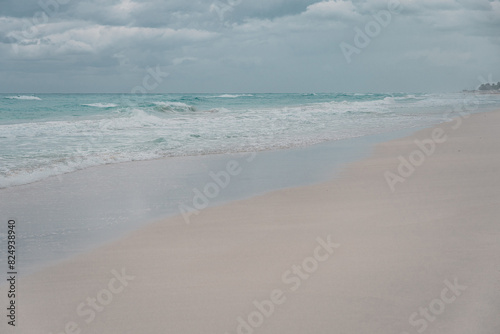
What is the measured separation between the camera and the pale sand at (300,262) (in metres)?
2.84

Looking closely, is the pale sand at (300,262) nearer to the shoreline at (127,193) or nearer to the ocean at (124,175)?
the shoreline at (127,193)

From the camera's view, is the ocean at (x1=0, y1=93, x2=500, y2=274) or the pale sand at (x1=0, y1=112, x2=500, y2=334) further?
the ocean at (x1=0, y1=93, x2=500, y2=274)

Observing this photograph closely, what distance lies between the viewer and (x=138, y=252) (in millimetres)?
4094

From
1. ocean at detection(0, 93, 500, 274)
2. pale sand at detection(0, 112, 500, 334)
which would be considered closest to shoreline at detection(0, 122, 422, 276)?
ocean at detection(0, 93, 500, 274)

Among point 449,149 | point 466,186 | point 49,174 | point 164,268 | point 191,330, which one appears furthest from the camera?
point 449,149

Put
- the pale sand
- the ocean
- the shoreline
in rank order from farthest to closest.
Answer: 1. the ocean
2. the shoreline
3. the pale sand

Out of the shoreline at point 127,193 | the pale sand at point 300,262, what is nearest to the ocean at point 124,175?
the shoreline at point 127,193

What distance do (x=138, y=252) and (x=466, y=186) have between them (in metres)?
4.55

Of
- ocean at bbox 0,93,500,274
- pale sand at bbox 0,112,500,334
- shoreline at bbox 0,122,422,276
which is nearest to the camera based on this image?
pale sand at bbox 0,112,500,334

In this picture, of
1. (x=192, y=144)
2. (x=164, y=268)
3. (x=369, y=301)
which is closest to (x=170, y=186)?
(x=164, y=268)

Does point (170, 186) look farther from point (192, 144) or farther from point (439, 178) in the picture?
point (192, 144)

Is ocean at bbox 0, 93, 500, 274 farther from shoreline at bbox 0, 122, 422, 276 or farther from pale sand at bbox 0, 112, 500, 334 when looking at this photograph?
pale sand at bbox 0, 112, 500, 334

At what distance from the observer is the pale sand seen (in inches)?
112

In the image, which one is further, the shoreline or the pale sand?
the shoreline
